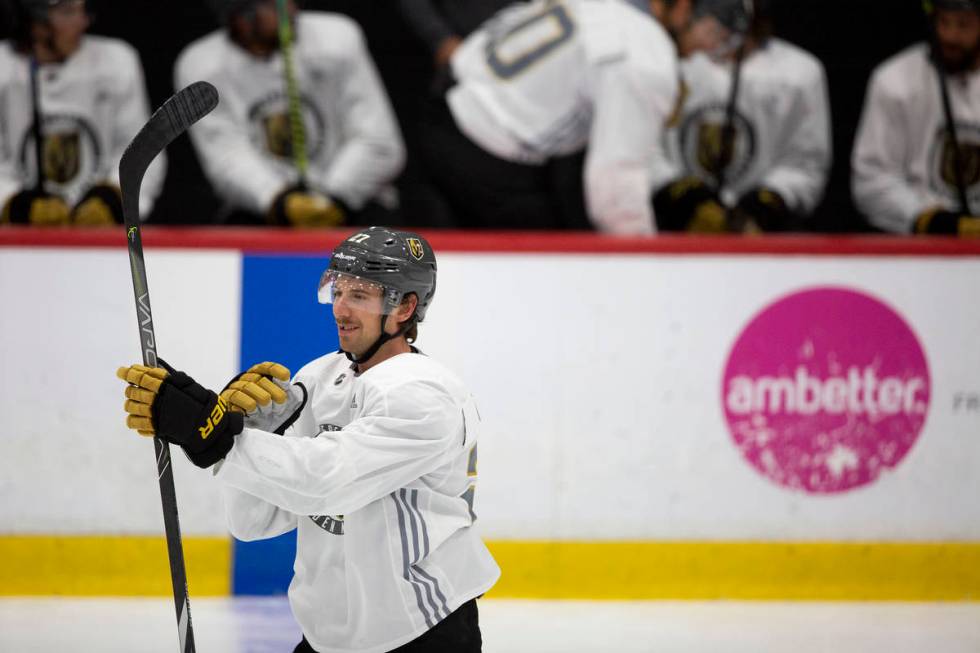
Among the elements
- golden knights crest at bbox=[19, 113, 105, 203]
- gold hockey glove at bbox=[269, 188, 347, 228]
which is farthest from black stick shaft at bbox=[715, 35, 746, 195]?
golden knights crest at bbox=[19, 113, 105, 203]

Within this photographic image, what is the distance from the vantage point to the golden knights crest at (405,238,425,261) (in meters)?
1.90

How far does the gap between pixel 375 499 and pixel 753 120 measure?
290cm

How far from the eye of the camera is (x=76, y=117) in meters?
4.11

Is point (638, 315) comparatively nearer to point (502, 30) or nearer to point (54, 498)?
point (502, 30)

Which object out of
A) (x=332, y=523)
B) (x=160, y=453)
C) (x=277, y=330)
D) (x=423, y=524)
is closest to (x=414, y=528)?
(x=423, y=524)

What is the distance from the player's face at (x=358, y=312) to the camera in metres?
1.86

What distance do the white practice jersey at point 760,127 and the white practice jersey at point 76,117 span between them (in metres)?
1.79

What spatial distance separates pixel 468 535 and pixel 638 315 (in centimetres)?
175

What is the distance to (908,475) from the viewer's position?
11.8 ft

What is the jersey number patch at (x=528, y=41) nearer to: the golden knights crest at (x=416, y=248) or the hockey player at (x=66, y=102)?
the hockey player at (x=66, y=102)

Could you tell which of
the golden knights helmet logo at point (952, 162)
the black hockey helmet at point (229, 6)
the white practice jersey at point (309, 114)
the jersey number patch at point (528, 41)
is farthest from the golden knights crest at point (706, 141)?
the black hockey helmet at point (229, 6)

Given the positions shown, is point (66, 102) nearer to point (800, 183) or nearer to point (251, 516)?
point (800, 183)

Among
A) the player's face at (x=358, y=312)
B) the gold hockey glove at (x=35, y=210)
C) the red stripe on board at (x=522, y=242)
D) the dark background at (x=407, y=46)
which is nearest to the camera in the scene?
the player's face at (x=358, y=312)

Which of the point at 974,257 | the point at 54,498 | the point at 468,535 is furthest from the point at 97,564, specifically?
the point at 974,257
